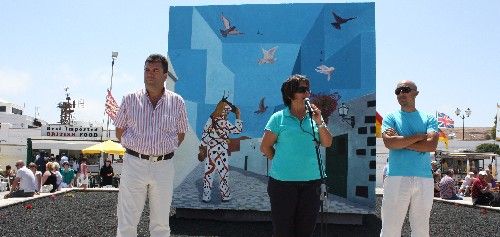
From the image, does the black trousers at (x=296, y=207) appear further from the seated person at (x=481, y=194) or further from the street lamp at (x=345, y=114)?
the seated person at (x=481, y=194)

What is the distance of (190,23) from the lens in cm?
789

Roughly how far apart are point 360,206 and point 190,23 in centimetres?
395

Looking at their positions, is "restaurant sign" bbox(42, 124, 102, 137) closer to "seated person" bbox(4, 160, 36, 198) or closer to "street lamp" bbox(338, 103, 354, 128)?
"seated person" bbox(4, 160, 36, 198)

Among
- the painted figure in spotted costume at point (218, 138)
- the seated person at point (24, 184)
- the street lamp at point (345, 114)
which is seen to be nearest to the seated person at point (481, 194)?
the street lamp at point (345, 114)

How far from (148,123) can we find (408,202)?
2117mm

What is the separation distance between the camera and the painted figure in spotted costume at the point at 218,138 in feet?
25.6

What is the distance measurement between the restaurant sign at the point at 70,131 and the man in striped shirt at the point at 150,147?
33640 millimetres

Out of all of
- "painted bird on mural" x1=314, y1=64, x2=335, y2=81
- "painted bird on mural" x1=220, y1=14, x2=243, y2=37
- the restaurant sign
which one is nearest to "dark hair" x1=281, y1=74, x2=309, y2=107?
"painted bird on mural" x1=314, y1=64, x2=335, y2=81

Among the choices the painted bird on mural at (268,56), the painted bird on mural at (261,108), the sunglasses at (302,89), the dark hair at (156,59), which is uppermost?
the painted bird on mural at (268,56)

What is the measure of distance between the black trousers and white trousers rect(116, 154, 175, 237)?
2.89 feet

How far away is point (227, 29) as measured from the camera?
7.89 metres

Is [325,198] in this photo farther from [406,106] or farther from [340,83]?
[340,83]

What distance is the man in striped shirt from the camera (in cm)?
363

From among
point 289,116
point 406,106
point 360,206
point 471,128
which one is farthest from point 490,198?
point 471,128
